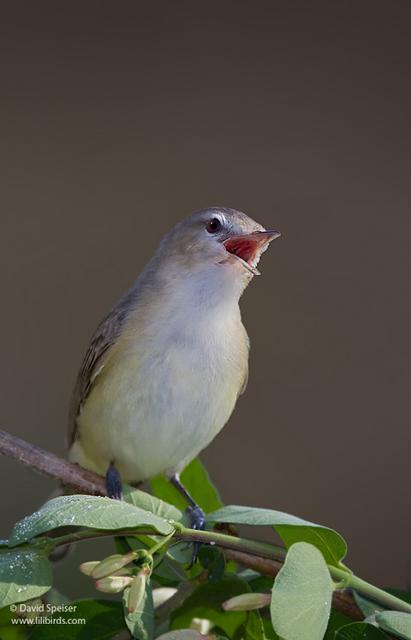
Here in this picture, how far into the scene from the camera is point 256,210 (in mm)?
3658

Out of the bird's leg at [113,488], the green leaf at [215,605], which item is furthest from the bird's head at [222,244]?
the green leaf at [215,605]

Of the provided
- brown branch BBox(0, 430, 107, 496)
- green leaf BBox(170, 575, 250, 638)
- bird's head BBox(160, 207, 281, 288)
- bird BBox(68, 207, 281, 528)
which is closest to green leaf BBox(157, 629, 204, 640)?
green leaf BBox(170, 575, 250, 638)

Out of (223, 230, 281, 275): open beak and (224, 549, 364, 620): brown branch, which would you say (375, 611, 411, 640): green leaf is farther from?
(223, 230, 281, 275): open beak

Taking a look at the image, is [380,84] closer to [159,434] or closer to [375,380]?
[375,380]

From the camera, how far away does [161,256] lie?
2.06 m

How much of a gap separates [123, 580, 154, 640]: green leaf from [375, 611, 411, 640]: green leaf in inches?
8.8

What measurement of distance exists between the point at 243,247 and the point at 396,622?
109 cm

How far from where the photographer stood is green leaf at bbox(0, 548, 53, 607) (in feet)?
2.96

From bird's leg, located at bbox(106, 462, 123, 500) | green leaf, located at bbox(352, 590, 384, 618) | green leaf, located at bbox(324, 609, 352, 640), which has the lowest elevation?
bird's leg, located at bbox(106, 462, 123, 500)

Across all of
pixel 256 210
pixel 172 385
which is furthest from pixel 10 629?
pixel 256 210

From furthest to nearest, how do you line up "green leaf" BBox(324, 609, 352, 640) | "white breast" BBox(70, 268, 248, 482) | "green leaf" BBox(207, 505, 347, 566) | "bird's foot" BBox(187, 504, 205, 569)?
1. "white breast" BBox(70, 268, 248, 482)
2. "bird's foot" BBox(187, 504, 205, 569)
3. "green leaf" BBox(324, 609, 352, 640)
4. "green leaf" BBox(207, 505, 347, 566)

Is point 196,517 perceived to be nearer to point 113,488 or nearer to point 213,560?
point 213,560

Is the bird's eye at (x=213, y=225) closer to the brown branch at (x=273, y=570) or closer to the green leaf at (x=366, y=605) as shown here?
the brown branch at (x=273, y=570)

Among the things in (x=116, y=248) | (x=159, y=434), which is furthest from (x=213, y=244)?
(x=116, y=248)
